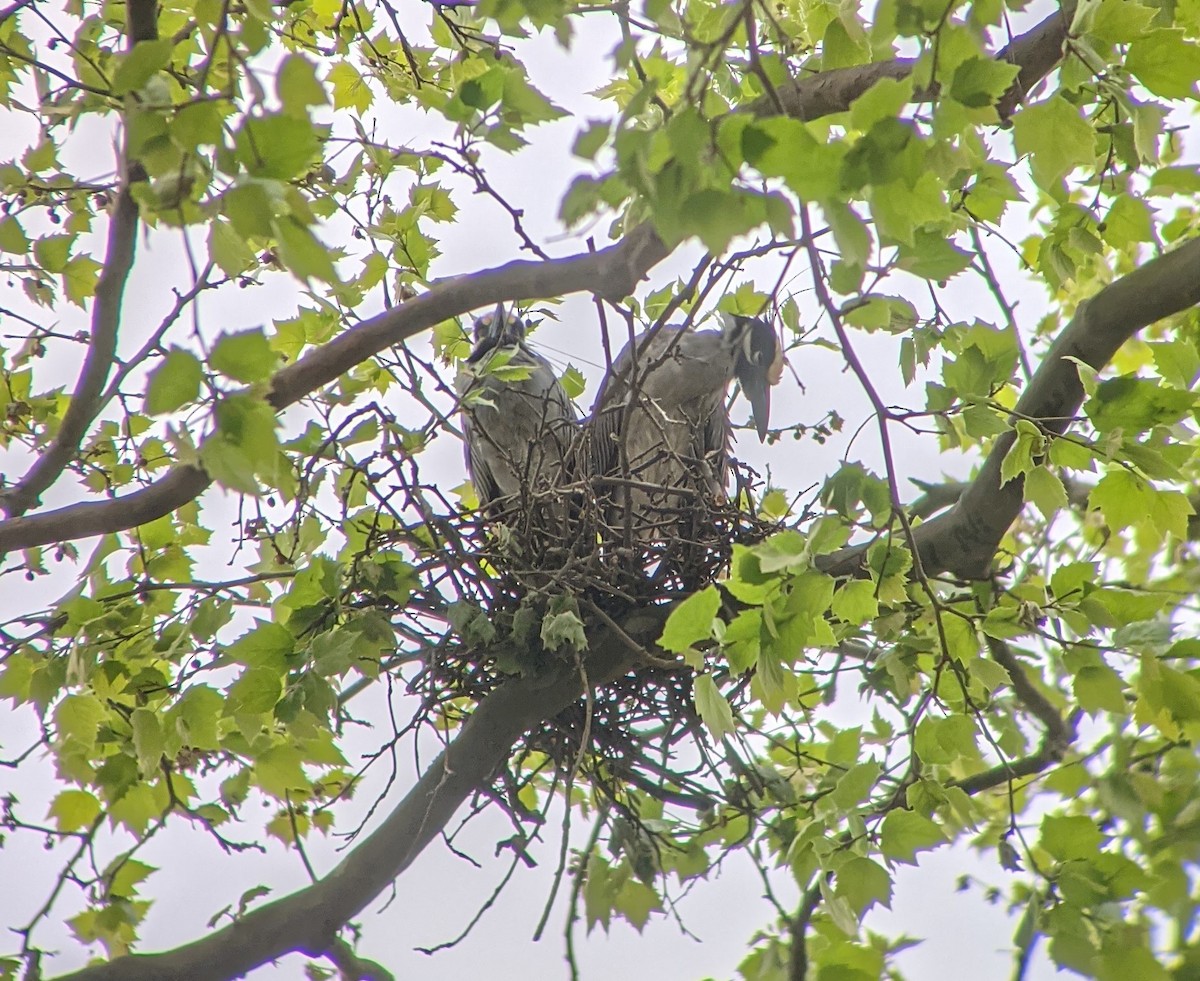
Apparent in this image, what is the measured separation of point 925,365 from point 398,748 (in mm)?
892

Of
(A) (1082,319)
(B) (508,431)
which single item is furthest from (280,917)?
(A) (1082,319)

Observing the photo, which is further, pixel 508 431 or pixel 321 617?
pixel 508 431

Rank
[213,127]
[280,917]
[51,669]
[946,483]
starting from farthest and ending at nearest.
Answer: [946,483] < [280,917] < [51,669] < [213,127]

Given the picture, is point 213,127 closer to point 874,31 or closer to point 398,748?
point 874,31

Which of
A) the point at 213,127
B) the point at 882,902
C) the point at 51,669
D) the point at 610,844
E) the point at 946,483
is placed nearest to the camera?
the point at 213,127

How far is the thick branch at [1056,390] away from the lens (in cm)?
114

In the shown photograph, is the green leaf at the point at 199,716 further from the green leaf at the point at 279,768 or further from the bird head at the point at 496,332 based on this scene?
the bird head at the point at 496,332

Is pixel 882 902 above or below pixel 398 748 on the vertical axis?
below

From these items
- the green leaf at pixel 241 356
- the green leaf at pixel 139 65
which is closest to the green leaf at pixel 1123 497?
the green leaf at pixel 241 356

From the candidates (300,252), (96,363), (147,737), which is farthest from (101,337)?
(300,252)

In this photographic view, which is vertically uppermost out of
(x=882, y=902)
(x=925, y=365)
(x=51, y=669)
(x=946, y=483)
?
(x=946, y=483)

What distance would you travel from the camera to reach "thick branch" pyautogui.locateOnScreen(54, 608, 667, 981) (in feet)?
4.80

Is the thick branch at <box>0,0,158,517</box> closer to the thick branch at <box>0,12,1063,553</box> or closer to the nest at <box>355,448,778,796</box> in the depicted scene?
the thick branch at <box>0,12,1063,553</box>

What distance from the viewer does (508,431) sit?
2174 mm
